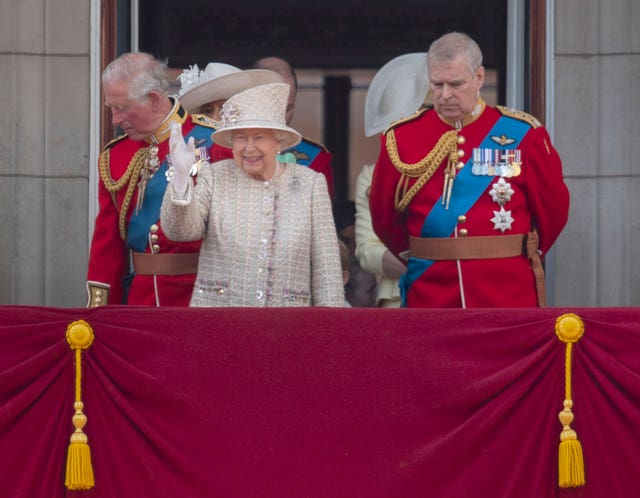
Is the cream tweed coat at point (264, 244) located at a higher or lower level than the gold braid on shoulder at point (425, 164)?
lower

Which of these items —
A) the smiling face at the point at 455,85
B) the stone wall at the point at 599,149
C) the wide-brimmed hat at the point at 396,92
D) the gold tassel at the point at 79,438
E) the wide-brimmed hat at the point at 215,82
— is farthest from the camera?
the stone wall at the point at 599,149

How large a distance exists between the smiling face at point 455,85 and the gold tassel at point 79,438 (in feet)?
5.26

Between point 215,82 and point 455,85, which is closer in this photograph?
point 455,85

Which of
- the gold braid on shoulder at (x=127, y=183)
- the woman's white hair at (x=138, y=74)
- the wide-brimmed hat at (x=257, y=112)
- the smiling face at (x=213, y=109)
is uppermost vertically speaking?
the woman's white hair at (x=138, y=74)

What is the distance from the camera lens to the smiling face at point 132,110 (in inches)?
227

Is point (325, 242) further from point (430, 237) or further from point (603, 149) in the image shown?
point (603, 149)

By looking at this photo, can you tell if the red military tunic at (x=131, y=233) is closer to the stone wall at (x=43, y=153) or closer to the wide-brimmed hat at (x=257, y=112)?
the wide-brimmed hat at (x=257, y=112)

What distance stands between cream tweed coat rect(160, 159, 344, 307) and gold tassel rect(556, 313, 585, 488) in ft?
2.67

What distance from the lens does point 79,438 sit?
15.2 ft

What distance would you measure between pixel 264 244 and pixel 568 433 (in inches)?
47.3

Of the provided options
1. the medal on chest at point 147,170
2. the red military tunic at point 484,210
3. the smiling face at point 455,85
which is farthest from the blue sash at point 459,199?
the medal on chest at point 147,170

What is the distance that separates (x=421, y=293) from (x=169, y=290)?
35.6 inches

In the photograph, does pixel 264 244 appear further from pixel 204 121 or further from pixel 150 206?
pixel 204 121

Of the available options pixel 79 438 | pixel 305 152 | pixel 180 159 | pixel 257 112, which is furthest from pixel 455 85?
pixel 79 438
